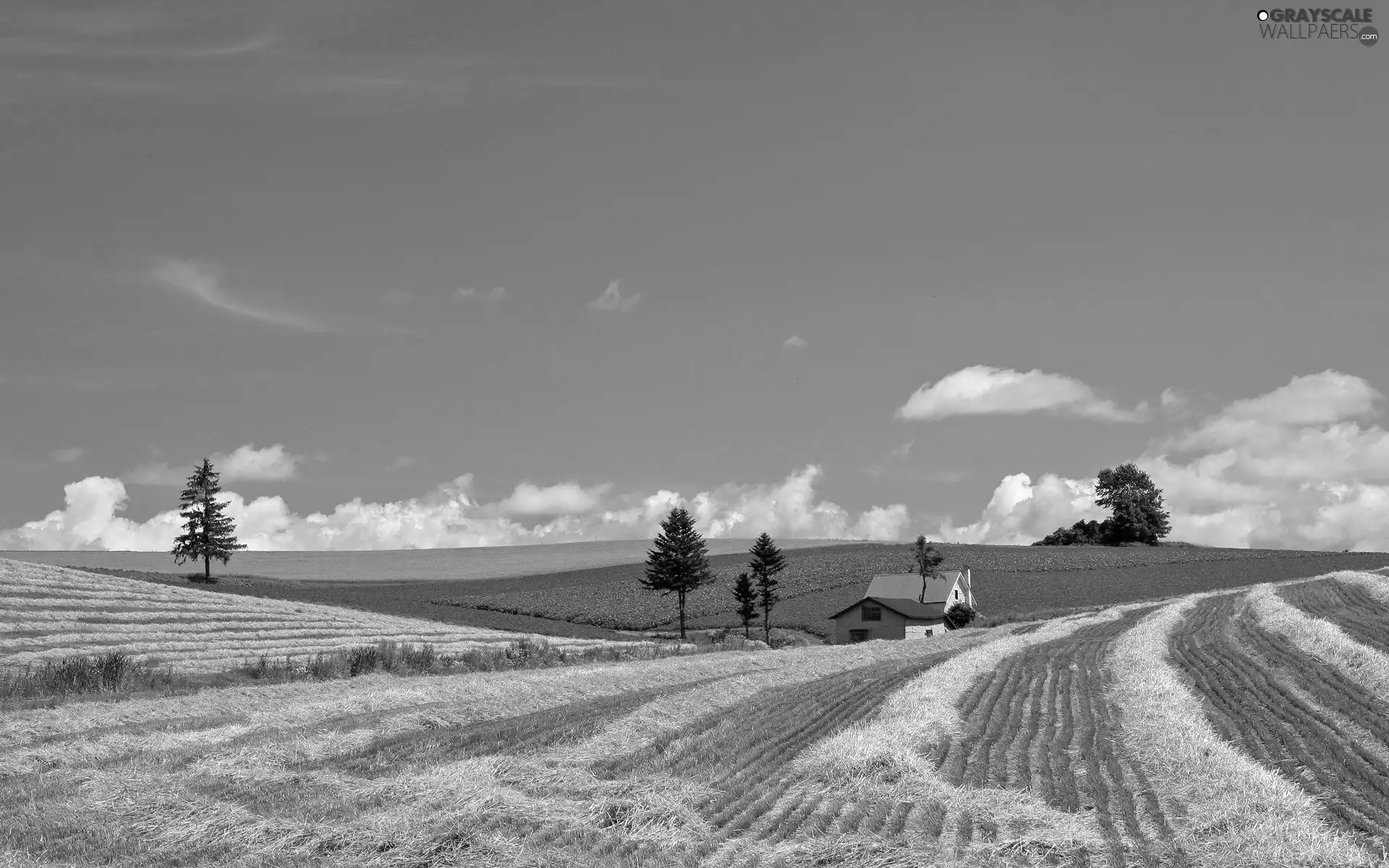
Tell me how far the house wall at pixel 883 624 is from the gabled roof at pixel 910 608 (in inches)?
10.6

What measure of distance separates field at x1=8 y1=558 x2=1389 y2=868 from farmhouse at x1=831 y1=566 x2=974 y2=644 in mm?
65787

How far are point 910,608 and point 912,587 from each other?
531 cm

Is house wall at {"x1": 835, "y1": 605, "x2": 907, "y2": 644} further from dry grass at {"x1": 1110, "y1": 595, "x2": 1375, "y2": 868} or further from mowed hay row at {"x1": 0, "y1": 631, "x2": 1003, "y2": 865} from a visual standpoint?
mowed hay row at {"x1": 0, "y1": 631, "x2": 1003, "y2": 865}

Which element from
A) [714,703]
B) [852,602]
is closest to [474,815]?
[714,703]

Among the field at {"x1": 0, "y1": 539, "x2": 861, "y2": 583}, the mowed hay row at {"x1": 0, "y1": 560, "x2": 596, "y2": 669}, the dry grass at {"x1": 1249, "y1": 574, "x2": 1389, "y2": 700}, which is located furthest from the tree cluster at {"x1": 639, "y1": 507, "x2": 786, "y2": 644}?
the dry grass at {"x1": 1249, "y1": 574, "x2": 1389, "y2": 700}

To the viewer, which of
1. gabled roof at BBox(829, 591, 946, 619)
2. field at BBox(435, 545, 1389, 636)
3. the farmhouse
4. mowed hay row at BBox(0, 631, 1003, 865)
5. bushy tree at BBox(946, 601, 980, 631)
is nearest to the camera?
mowed hay row at BBox(0, 631, 1003, 865)

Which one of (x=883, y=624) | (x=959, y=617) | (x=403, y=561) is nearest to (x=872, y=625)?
(x=883, y=624)

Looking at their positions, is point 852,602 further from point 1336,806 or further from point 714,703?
point 1336,806

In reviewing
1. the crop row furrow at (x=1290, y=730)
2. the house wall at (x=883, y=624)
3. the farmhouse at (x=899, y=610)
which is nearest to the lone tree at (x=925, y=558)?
the farmhouse at (x=899, y=610)

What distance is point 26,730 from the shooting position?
2264 cm

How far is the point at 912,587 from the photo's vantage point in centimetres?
10394

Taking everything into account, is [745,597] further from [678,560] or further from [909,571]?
[909,571]

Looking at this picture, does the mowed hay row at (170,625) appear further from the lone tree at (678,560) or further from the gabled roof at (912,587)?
the gabled roof at (912,587)

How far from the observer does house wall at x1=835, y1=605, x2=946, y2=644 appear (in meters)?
96.1
